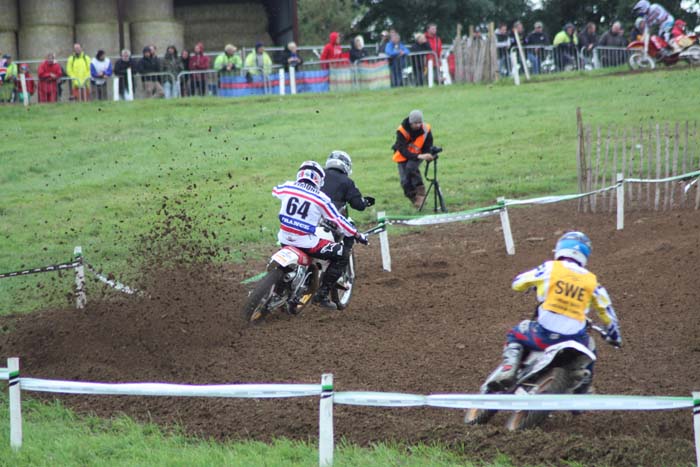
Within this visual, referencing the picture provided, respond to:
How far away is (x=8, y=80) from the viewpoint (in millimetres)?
32062

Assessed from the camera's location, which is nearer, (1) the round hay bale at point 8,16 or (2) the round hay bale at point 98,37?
(1) the round hay bale at point 8,16

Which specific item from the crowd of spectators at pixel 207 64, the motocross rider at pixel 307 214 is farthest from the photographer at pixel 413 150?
the crowd of spectators at pixel 207 64

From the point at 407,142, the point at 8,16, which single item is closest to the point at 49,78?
the point at 8,16

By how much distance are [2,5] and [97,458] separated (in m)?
30.2

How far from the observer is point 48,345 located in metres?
10.9

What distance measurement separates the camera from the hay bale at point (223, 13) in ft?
123

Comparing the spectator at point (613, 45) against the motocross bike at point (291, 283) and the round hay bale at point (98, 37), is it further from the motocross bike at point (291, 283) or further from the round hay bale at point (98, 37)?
the motocross bike at point (291, 283)

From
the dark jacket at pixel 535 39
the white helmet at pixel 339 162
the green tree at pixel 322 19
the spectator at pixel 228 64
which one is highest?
the green tree at pixel 322 19

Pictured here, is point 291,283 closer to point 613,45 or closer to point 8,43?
point 613,45

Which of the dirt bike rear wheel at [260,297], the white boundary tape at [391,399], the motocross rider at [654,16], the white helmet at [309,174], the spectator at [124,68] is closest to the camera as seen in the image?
the white boundary tape at [391,399]

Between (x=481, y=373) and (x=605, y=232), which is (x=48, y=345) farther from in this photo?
(x=605, y=232)

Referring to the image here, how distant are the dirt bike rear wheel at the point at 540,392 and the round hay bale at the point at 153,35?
95.7 ft

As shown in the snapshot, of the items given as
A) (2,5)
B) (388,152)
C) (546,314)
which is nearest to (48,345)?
(546,314)

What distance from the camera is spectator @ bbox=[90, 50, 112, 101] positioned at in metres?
31.8
